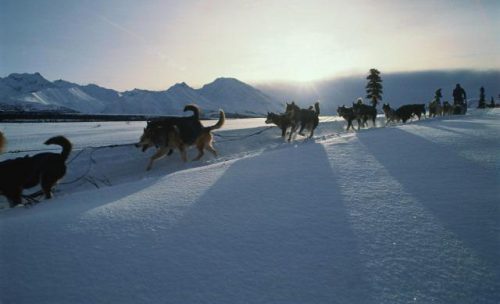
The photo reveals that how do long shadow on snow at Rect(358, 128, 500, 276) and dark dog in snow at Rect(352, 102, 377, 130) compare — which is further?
dark dog in snow at Rect(352, 102, 377, 130)

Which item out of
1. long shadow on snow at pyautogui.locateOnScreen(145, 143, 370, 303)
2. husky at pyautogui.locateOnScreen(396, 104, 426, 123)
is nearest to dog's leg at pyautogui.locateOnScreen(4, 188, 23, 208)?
long shadow on snow at pyautogui.locateOnScreen(145, 143, 370, 303)

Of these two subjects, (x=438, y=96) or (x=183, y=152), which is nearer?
(x=183, y=152)

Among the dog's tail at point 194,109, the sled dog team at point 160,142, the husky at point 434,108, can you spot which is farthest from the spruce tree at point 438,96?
the dog's tail at point 194,109

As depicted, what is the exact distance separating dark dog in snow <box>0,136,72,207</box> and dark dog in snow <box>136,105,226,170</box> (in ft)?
10.8

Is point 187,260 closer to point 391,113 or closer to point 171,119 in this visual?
point 171,119

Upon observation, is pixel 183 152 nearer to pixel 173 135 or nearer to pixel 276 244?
pixel 173 135

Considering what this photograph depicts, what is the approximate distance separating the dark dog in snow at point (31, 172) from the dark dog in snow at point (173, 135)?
329 centimetres

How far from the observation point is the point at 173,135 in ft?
29.1

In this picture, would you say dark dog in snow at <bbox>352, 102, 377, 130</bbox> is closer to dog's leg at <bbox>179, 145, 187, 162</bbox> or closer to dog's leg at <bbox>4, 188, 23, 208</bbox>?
dog's leg at <bbox>179, 145, 187, 162</bbox>

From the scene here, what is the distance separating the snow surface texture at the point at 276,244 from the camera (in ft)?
4.43

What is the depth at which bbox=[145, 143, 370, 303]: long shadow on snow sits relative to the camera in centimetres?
135

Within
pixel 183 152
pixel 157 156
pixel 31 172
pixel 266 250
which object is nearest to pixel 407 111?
pixel 183 152

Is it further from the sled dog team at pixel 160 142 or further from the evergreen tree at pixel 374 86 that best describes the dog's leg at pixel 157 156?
the evergreen tree at pixel 374 86

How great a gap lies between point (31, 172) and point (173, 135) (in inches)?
163
